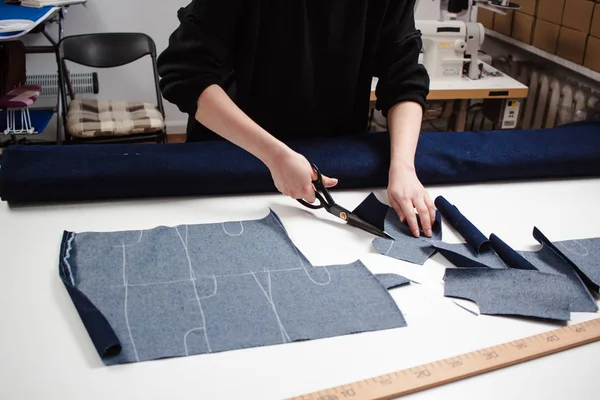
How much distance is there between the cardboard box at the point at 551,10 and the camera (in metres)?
2.65

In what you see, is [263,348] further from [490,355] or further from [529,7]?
[529,7]

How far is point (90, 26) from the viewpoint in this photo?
3.37 meters

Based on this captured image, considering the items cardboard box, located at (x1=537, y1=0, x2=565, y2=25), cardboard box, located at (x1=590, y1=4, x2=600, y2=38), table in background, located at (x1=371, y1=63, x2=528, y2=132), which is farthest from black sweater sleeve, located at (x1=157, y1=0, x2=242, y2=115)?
cardboard box, located at (x1=537, y1=0, x2=565, y2=25)

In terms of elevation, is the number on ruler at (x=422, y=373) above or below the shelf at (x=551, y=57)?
below

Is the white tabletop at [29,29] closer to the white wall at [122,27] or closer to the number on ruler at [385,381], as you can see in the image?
the white wall at [122,27]

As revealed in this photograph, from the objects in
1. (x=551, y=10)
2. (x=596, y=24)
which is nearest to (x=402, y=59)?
(x=596, y=24)

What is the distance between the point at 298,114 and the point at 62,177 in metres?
0.56

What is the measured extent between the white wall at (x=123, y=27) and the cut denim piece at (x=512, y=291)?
2.95 meters

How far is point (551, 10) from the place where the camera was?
2.72m

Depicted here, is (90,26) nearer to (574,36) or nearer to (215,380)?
(574,36)

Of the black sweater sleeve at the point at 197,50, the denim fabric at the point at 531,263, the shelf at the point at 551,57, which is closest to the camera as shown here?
the denim fabric at the point at 531,263

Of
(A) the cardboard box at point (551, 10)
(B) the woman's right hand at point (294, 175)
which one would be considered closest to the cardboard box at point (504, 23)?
(A) the cardboard box at point (551, 10)

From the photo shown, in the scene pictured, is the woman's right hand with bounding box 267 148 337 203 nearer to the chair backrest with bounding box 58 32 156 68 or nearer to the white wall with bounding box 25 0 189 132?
the chair backrest with bounding box 58 32 156 68

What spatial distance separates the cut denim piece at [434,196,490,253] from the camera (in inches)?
41.1
